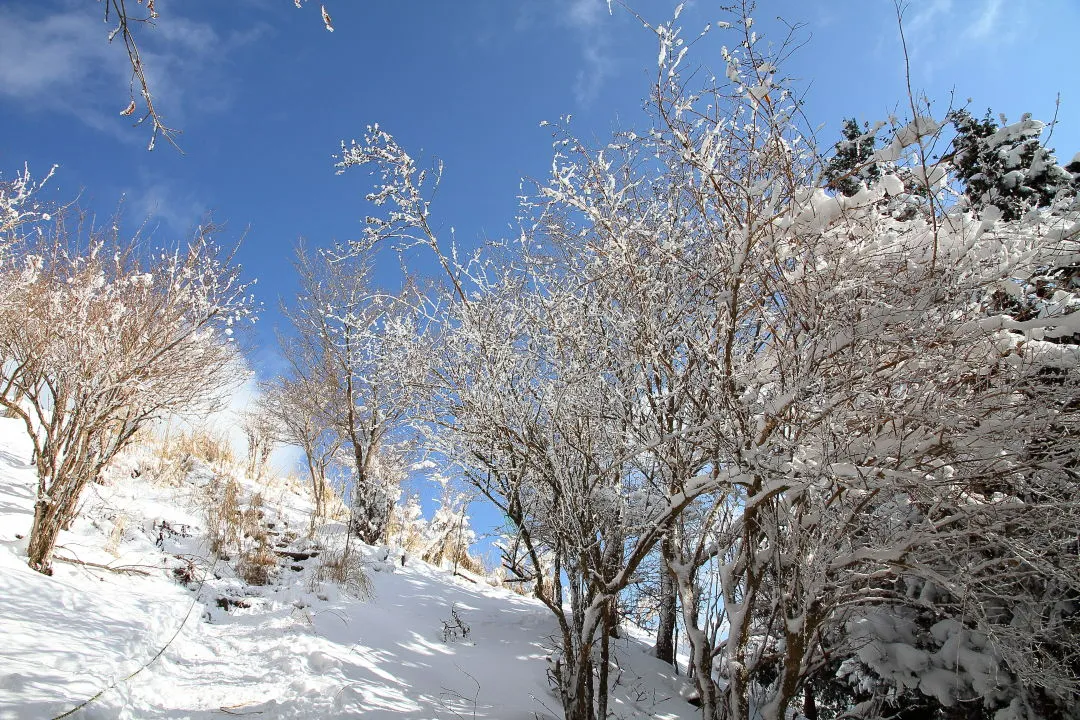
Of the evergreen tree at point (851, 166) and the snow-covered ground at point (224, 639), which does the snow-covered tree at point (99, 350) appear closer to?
the snow-covered ground at point (224, 639)

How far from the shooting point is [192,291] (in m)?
8.06

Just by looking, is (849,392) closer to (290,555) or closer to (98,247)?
(290,555)

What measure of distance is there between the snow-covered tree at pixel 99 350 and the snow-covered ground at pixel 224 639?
2.23ft

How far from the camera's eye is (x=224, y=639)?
5.22 meters

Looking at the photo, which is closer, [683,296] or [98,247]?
[683,296]

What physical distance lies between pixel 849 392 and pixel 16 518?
7.66m

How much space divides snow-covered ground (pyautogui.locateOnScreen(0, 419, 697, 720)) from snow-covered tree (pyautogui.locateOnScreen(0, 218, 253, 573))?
2.23 feet

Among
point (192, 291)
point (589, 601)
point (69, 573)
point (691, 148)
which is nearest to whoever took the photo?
point (691, 148)

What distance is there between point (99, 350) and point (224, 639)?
10.9ft

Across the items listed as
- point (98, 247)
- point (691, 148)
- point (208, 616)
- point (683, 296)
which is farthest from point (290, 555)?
point (691, 148)

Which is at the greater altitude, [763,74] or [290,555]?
[763,74]

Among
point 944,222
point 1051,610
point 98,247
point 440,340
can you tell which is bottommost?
point 1051,610

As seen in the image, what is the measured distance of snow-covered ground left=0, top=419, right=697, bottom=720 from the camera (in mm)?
3686

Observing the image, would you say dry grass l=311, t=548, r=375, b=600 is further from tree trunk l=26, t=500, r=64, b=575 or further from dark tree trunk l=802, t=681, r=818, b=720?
dark tree trunk l=802, t=681, r=818, b=720
